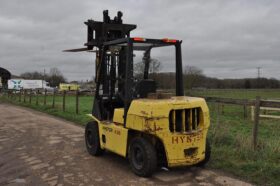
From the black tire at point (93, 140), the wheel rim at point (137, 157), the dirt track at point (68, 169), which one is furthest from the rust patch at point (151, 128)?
the black tire at point (93, 140)

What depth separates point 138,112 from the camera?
22.4 feet

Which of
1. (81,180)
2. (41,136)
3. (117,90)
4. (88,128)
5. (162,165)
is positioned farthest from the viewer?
(41,136)

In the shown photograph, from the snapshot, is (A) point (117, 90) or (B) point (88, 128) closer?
(A) point (117, 90)

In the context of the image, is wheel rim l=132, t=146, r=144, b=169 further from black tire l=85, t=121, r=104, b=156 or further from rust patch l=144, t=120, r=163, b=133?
black tire l=85, t=121, r=104, b=156

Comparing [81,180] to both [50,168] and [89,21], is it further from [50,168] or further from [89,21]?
[89,21]

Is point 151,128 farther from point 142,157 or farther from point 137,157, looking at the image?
point 137,157

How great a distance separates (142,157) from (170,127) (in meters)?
0.77

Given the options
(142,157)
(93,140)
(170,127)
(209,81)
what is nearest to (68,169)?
(93,140)

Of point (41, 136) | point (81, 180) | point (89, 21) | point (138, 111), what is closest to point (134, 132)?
point (138, 111)

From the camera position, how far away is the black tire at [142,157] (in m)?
6.70

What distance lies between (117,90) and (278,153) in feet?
11.9

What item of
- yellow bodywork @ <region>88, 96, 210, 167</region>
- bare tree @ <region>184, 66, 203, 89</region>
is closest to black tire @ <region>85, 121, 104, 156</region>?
yellow bodywork @ <region>88, 96, 210, 167</region>

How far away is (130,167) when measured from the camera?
7.52 meters

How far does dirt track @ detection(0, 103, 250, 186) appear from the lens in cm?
662
